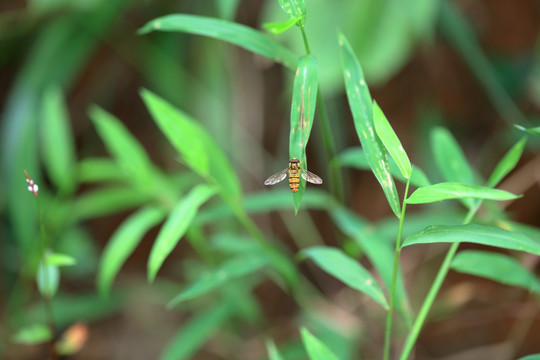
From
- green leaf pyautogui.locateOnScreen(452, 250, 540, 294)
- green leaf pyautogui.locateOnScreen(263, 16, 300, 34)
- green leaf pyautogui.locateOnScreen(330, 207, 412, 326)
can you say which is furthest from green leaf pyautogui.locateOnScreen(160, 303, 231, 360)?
green leaf pyautogui.locateOnScreen(263, 16, 300, 34)

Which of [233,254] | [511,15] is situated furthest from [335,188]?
[511,15]

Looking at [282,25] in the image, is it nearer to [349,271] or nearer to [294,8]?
[294,8]

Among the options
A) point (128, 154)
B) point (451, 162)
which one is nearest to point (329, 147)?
point (451, 162)

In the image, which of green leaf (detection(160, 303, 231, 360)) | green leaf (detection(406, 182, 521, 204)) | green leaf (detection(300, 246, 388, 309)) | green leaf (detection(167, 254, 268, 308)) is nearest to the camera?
green leaf (detection(406, 182, 521, 204))

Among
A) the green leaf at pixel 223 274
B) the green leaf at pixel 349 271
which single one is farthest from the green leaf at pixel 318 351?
the green leaf at pixel 223 274

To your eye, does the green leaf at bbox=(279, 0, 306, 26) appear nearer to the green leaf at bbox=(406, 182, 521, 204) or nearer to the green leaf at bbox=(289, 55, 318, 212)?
the green leaf at bbox=(289, 55, 318, 212)

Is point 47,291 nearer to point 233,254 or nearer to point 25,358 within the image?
point 233,254

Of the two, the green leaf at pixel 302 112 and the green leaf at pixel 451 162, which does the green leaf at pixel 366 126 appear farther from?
the green leaf at pixel 451 162
